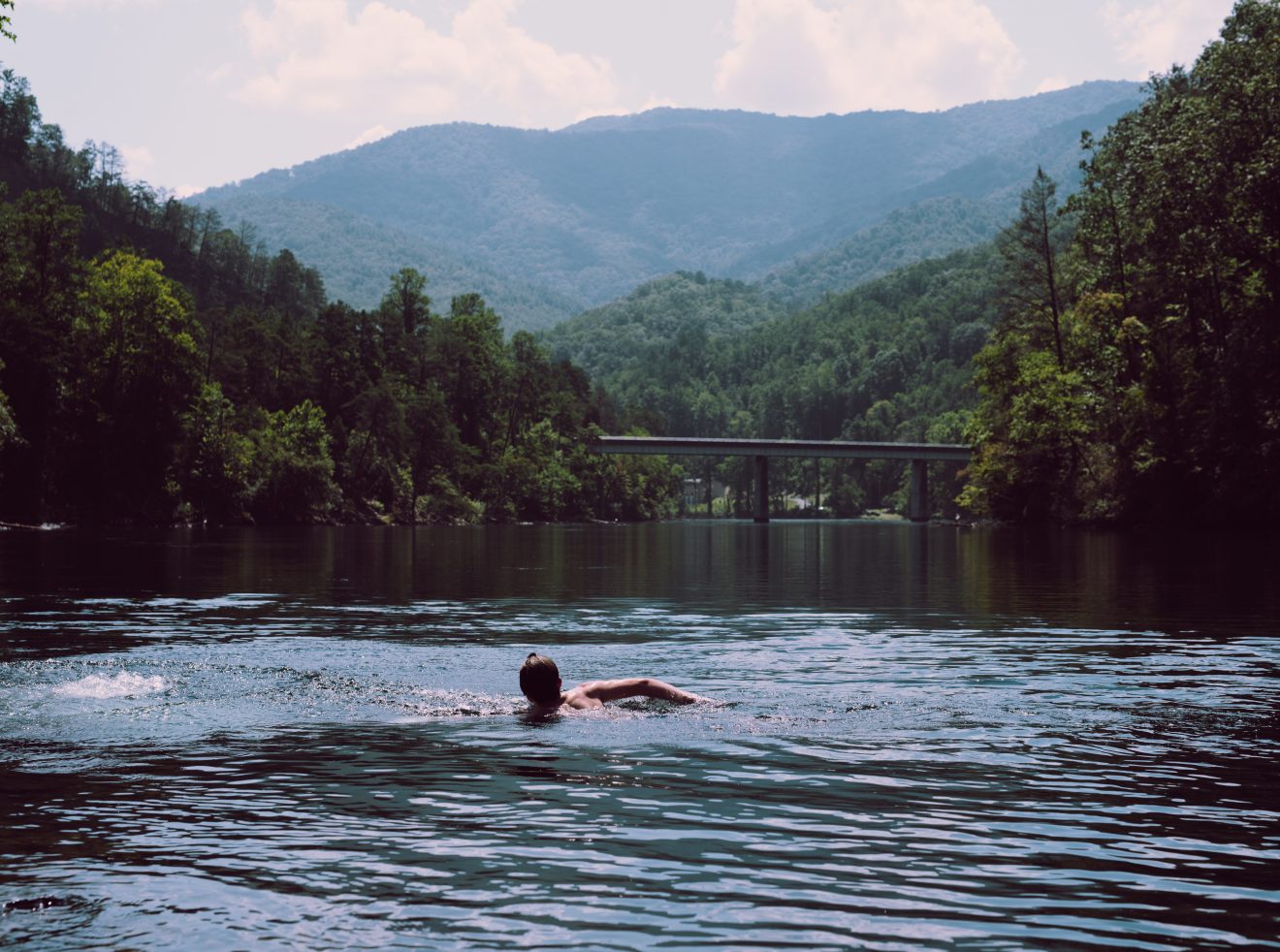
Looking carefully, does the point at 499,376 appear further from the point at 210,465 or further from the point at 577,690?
the point at 577,690

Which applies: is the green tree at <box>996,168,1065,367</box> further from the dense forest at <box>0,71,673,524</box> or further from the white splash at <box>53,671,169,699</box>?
the white splash at <box>53,671,169,699</box>

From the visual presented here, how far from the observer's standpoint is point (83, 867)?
9.87 meters

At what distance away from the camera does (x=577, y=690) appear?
17312 mm

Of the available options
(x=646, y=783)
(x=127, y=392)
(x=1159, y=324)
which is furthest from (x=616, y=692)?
(x=127, y=392)

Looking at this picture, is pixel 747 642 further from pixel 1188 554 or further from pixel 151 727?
pixel 1188 554

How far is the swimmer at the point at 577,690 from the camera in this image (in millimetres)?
16672

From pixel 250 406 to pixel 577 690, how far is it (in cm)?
11385

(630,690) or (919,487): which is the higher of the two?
(919,487)

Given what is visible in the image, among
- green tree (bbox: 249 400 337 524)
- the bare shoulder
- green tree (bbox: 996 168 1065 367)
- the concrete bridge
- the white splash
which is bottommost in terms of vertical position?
the white splash

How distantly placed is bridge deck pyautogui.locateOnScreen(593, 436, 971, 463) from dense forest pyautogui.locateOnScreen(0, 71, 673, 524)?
577cm

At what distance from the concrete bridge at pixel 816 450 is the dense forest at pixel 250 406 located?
5712 mm

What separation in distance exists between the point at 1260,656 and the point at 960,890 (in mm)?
15793

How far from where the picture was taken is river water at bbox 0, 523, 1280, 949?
8812 mm

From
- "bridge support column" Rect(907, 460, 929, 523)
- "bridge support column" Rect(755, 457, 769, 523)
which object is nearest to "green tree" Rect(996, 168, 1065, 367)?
"bridge support column" Rect(907, 460, 929, 523)
